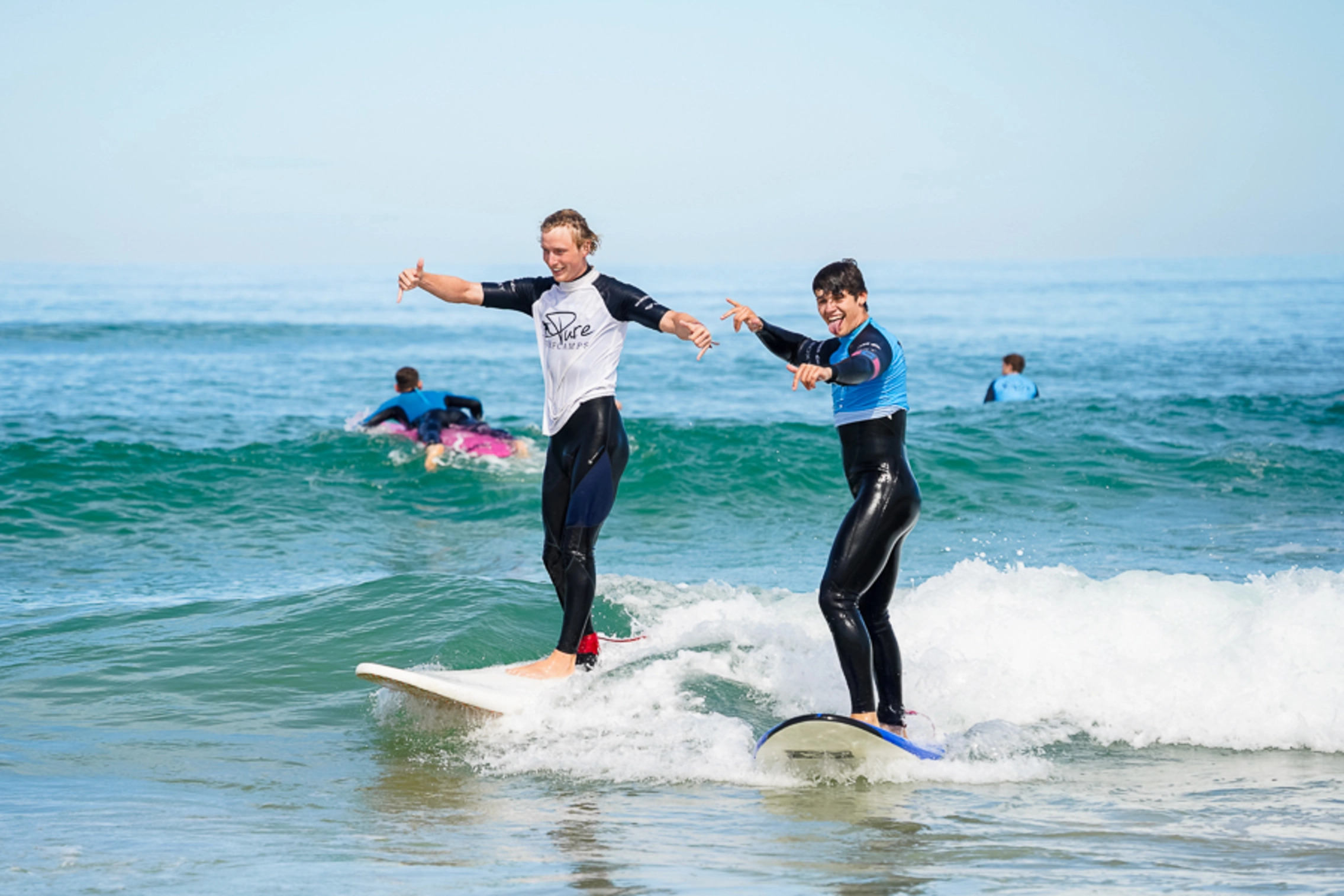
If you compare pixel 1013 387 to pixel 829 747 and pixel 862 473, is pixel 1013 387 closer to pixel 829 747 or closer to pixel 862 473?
pixel 862 473

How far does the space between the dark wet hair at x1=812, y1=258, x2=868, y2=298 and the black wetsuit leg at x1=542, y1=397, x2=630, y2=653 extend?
4.54 feet

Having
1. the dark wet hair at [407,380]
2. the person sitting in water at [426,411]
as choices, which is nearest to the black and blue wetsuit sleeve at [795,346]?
the person sitting in water at [426,411]

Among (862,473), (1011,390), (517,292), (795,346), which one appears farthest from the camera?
(1011,390)

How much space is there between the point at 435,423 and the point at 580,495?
10.4 meters

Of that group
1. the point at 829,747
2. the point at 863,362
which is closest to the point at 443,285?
the point at 863,362

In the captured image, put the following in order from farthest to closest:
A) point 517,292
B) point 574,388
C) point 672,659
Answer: point 672,659
point 517,292
point 574,388

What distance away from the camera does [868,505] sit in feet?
16.7

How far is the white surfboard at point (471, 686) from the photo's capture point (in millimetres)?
5539

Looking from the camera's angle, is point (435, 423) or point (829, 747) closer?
point (829, 747)

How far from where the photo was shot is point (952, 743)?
5715mm

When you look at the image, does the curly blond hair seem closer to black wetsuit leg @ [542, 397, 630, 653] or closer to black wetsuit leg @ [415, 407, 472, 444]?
black wetsuit leg @ [542, 397, 630, 653]

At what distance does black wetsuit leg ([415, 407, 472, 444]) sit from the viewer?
15.8 meters

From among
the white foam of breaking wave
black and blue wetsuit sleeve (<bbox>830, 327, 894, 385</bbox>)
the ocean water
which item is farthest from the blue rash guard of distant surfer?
black and blue wetsuit sleeve (<bbox>830, 327, 894, 385</bbox>)

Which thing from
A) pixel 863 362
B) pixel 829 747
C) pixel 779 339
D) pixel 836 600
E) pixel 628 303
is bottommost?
pixel 829 747
